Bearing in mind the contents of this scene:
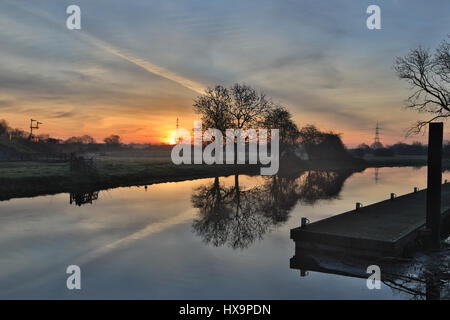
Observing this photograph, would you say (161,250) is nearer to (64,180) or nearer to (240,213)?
(240,213)

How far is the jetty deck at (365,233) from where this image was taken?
12.3m

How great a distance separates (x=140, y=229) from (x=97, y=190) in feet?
58.7

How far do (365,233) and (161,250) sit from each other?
817 centimetres

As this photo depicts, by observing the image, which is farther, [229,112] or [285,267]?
[229,112]

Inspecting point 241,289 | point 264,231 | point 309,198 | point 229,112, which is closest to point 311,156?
point 229,112

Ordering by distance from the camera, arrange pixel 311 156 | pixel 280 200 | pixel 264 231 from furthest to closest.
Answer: pixel 311 156
pixel 280 200
pixel 264 231

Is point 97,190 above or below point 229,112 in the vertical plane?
below

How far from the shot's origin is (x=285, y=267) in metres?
12.4

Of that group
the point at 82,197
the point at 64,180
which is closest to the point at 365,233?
the point at 82,197

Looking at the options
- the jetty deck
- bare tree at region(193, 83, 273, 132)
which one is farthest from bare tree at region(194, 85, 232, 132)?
the jetty deck

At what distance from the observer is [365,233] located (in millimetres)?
13414

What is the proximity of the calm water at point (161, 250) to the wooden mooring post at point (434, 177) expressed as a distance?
5358 mm
